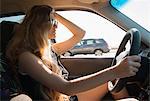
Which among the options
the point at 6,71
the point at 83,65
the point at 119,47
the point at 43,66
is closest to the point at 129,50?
the point at 119,47

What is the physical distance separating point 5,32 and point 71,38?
2.25 ft

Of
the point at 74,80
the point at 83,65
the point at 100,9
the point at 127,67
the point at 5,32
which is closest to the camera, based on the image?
the point at 127,67

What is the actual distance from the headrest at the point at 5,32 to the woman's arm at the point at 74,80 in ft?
0.67

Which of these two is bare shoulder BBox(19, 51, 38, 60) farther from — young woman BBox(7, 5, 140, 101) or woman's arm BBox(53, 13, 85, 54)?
woman's arm BBox(53, 13, 85, 54)

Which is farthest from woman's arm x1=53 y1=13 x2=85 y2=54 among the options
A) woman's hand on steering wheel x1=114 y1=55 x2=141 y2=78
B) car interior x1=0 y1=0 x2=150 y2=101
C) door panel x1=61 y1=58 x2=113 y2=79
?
woman's hand on steering wheel x1=114 y1=55 x2=141 y2=78

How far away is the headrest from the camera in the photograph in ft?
6.98

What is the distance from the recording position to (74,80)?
1.88m

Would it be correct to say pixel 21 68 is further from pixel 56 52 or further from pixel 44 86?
pixel 56 52

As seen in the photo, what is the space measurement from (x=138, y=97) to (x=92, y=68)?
2.21ft

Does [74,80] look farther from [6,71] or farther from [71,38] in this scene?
[71,38]

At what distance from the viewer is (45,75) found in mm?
1895

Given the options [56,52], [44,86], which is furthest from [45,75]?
[56,52]

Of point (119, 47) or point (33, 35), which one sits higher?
point (33, 35)

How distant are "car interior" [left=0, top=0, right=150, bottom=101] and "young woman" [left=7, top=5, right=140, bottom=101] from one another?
99 mm
